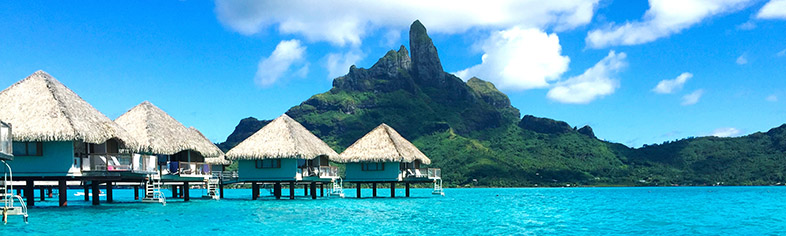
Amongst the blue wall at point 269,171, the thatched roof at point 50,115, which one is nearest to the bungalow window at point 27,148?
the thatched roof at point 50,115

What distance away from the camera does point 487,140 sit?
160 m

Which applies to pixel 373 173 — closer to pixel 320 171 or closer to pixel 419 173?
pixel 419 173

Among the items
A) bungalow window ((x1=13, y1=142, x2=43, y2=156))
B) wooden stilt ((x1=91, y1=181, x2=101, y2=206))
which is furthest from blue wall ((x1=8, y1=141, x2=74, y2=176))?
wooden stilt ((x1=91, y1=181, x2=101, y2=206))

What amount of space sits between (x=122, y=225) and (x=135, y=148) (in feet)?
33.7

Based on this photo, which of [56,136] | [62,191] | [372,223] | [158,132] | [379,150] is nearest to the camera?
[372,223]

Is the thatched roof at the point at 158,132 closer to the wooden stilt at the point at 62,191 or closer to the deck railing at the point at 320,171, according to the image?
the wooden stilt at the point at 62,191

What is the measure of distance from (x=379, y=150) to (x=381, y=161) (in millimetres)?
907

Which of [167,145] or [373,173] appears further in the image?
[373,173]

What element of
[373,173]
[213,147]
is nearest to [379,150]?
[373,173]

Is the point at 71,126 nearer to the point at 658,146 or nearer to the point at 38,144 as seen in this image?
the point at 38,144

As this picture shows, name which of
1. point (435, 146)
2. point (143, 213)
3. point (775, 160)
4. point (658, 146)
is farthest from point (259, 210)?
point (658, 146)

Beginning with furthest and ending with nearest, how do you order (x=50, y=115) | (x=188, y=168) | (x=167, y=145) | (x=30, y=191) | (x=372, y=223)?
(x=188, y=168), (x=167, y=145), (x=30, y=191), (x=50, y=115), (x=372, y=223)

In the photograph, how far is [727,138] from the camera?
151 metres

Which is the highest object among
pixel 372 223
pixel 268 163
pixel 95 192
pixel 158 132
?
pixel 158 132
